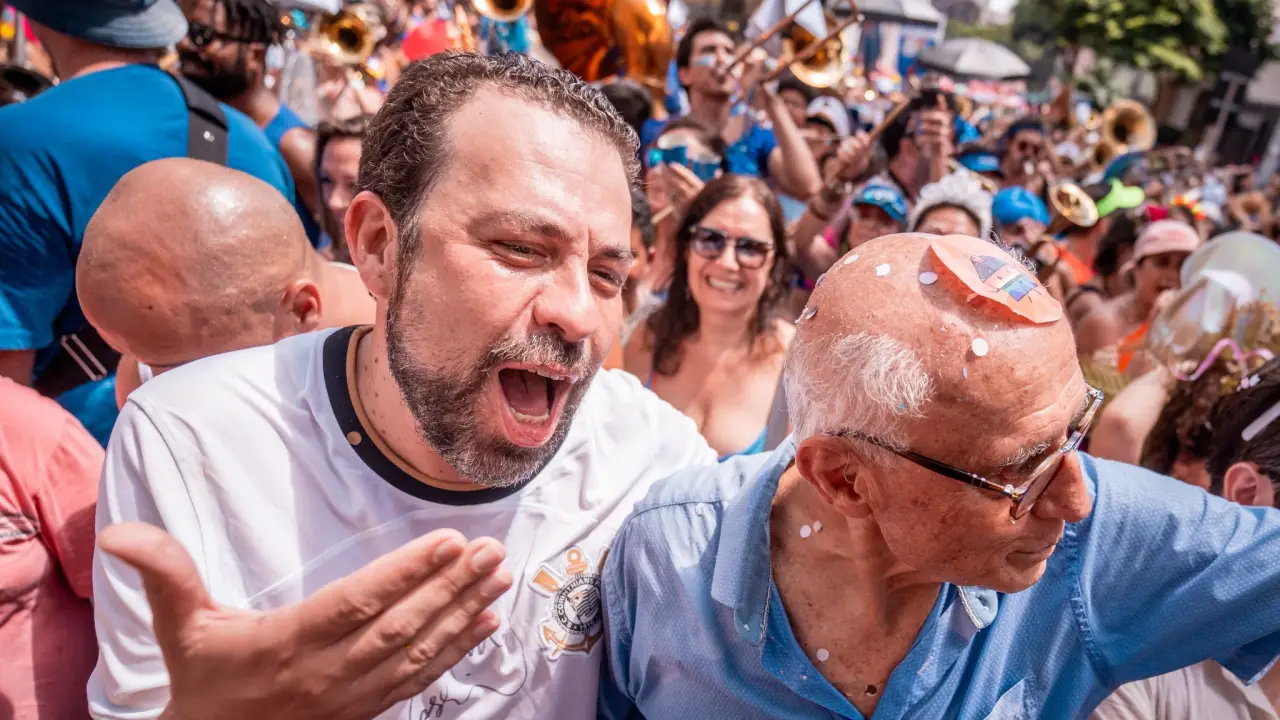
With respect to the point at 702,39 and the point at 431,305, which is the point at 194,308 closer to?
the point at 431,305

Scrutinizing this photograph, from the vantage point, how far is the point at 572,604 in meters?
1.78

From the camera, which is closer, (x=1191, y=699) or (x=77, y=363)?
(x=1191, y=699)

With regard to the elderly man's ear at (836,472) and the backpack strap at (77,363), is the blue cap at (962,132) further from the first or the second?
the elderly man's ear at (836,472)

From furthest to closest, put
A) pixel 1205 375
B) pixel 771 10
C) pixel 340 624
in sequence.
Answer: pixel 771 10 → pixel 1205 375 → pixel 340 624

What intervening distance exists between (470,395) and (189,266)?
80cm

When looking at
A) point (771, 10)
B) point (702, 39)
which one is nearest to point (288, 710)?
point (702, 39)

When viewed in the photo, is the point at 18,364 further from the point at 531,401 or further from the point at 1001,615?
the point at 1001,615

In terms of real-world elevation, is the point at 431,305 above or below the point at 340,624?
above

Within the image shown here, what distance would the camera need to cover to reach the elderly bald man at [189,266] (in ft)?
6.12

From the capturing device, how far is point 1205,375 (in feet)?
9.31

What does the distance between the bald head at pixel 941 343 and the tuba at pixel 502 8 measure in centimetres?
777

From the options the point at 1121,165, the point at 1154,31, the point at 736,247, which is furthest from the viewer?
the point at 1154,31

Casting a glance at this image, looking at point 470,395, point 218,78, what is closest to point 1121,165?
point 218,78

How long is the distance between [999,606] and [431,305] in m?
1.24
